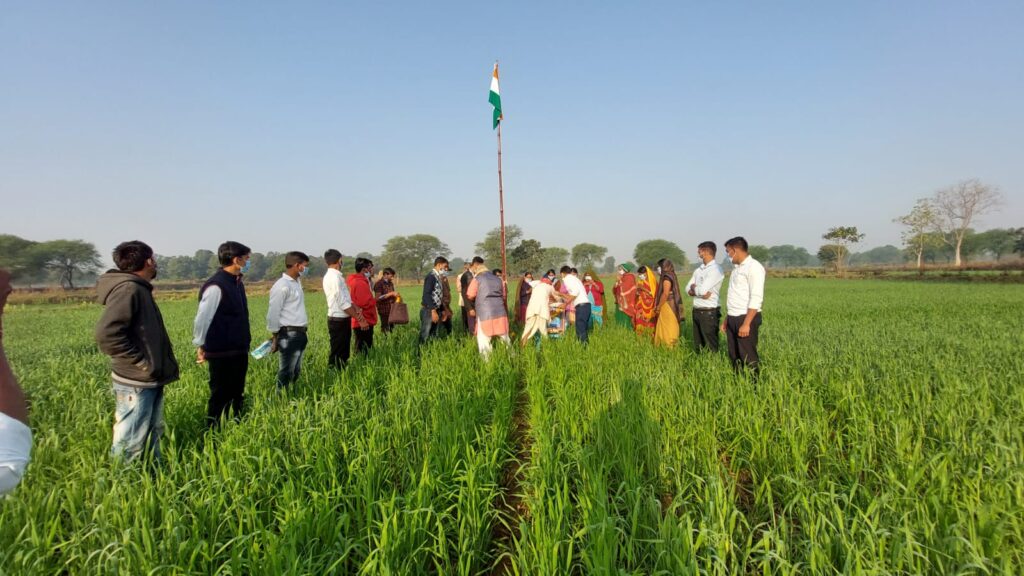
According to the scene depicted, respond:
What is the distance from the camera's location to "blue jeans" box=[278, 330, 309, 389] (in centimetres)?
456

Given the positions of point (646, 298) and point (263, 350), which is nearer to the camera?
point (263, 350)

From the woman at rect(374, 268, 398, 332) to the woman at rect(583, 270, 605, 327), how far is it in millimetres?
4420

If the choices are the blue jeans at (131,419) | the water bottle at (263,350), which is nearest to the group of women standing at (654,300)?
the water bottle at (263,350)

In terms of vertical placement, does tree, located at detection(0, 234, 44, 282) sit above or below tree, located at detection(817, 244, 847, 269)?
below

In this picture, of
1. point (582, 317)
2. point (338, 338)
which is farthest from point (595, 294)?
point (338, 338)

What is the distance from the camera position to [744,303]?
15.6ft

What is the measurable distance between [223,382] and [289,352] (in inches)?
35.8

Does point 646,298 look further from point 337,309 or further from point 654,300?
point 337,309

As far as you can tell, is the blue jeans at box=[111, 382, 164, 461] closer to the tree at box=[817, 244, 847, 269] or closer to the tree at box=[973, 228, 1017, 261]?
the tree at box=[817, 244, 847, 269]

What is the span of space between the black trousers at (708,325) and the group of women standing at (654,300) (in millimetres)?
687

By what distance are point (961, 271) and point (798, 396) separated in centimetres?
4652

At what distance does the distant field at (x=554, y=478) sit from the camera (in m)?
1.78

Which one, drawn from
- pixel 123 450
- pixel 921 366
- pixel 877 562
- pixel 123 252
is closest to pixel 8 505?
pixel 123 450

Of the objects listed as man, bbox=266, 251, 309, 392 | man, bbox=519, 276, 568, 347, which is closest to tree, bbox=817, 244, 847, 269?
man, bbox=519, 276, 568, 347
